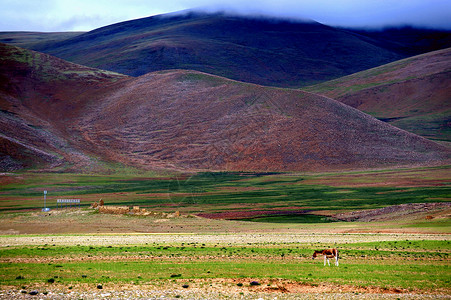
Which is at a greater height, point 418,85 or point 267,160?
point 418,85

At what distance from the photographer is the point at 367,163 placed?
360 ft

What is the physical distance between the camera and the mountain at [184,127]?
11088 centimetres

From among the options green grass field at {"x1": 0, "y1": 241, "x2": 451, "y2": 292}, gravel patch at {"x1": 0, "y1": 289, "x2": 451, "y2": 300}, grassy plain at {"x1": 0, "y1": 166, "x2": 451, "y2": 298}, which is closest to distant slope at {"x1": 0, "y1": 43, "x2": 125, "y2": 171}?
grassy plain at {"x1": 0, "y1": 166, "x2": 451, "y2": 298}

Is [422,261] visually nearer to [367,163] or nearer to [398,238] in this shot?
[398,238]

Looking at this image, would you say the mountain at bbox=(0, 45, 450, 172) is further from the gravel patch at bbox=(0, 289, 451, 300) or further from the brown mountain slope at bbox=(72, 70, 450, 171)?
the gravel patch at bbox=(0, 289, 451, 300)

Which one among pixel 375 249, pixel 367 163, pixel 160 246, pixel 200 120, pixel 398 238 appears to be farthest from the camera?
pixel 200 120

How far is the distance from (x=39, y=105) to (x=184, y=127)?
4241 centimetres

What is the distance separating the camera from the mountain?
111 meters

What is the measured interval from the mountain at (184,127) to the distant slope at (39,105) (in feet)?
0.97

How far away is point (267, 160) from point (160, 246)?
80.8m

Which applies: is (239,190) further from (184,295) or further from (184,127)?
(184,295)

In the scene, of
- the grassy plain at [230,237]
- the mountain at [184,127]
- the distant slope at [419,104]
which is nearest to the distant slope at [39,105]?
the mountain at [184,127]

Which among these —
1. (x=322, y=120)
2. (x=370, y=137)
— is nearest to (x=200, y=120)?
(x=322, y=120)

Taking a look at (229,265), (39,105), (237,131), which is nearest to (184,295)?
(229,265)
